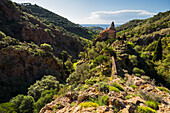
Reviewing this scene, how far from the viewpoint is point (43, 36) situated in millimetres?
71812

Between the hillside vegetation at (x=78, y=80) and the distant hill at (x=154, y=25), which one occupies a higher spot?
the distant hill at (x=154, y=25)

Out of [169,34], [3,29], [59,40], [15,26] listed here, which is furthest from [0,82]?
[169,34]

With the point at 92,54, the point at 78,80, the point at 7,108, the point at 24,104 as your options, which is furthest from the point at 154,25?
the point at 7,108

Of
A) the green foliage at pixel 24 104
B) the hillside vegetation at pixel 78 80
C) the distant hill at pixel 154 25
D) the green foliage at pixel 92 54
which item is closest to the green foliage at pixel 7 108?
the hillside vegetation at pixel 78 80

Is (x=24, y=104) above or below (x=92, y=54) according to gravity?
below

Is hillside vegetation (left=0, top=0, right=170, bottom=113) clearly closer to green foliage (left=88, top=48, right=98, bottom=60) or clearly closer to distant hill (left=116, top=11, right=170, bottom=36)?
green foliage (left=88, top=48, right=98, bottom=60)

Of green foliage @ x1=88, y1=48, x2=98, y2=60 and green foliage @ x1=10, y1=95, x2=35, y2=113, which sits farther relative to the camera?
green foliage @ x1=88, y1=48, x2=98, y2=60

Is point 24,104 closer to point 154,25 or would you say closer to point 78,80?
point 78,80

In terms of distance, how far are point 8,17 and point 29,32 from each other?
17.3m

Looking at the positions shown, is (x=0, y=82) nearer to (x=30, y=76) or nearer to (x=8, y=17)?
(x=30, y=76)

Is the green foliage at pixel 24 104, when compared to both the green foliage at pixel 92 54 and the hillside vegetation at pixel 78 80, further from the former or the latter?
the green foliage at pixel 92 54

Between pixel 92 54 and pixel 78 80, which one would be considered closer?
pixel 78 80

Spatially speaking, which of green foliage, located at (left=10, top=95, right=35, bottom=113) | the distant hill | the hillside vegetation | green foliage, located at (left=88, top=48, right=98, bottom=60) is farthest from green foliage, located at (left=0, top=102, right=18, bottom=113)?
the distant hill

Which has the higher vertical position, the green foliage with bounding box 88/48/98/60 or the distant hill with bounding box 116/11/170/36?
the distant hill with bounding box 116/11/170/36
